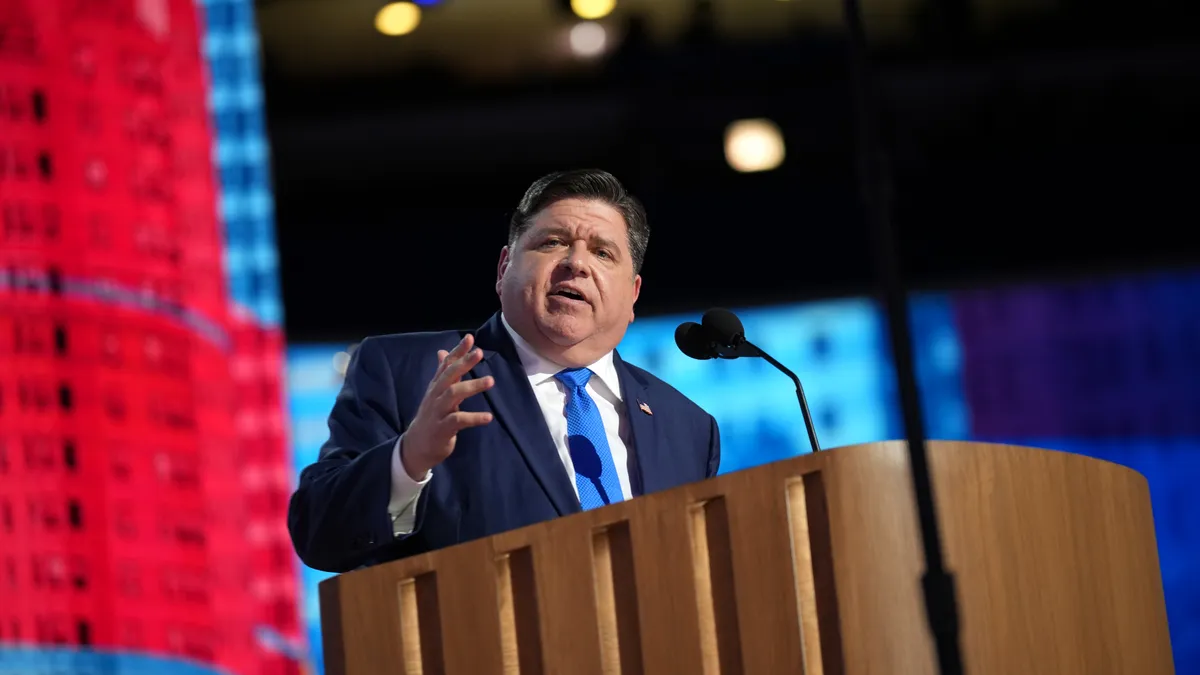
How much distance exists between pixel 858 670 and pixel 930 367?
12.7 feet

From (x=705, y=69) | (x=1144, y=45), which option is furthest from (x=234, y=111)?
(x=1144, y=45)

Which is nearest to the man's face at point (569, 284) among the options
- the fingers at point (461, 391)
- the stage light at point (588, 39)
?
the fingers at point (461, 391)

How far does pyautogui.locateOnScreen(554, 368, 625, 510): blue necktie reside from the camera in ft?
6.43

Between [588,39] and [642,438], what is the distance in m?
3.63

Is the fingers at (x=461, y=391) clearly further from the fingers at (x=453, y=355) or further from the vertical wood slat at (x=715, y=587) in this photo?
the vertical wood slat at (x=715, y=587)

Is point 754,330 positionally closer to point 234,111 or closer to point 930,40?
point 930,40

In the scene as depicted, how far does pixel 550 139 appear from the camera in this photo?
5.54 m

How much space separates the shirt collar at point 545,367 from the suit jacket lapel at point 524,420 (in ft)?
0.05

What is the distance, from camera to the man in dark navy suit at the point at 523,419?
69.1 inches

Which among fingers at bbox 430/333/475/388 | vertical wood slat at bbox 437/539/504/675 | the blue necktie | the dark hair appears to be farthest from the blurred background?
vertical wood slat at bbox 437/539/504/675

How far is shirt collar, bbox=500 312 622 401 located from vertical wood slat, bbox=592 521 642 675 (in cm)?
61

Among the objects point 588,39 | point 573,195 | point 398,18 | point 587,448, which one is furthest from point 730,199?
point 587,448

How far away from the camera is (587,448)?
6.57 ft

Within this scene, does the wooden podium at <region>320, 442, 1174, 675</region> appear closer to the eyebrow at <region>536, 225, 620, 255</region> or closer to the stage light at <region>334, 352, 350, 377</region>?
the eyebrow at <region>536, 225, 620, 255</region>
